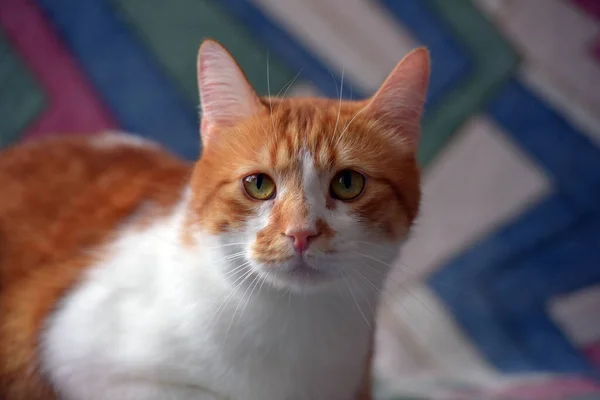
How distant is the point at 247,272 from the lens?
29.6 inches

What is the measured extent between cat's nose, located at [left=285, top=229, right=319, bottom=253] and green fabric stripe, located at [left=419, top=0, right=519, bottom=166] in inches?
32.8

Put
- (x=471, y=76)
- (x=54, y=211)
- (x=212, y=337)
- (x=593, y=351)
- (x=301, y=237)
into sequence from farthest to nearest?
(x=471, y=76), (x=593, y=351), (x=54, y=211), (x=212, y=337), (x=301, y=237)

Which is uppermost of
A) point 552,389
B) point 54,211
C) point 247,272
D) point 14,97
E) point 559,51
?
point 559,51

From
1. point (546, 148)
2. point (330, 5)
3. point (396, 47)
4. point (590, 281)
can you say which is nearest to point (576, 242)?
point (590, 281)

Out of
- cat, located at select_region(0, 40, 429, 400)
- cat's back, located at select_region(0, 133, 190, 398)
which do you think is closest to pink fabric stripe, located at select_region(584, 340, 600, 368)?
cat, located at select_region(0, 40, 429, 400)

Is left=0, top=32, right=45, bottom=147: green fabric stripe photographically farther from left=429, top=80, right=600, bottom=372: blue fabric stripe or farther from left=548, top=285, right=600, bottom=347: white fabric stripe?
left=548, top=285, right=600, bottom=347: white fabric stripe

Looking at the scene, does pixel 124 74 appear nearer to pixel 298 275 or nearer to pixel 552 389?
pixel 298 275

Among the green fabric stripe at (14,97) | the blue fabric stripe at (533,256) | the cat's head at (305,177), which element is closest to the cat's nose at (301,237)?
the cat's head at (305,177)

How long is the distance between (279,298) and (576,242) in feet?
2.92

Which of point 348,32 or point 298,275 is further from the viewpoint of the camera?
point 348,32

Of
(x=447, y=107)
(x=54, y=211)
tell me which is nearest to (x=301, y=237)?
(x=54, y=211)

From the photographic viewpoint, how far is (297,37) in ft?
4.93

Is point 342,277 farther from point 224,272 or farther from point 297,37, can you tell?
point 297,37

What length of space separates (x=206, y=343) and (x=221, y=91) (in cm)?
31
